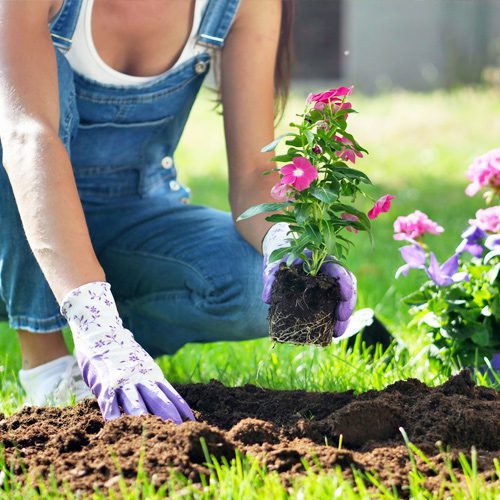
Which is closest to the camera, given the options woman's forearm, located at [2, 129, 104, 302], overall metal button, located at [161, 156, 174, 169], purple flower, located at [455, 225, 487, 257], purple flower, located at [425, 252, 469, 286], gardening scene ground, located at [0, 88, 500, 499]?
gardening scene ground, located at [0, 88, 500, 499]

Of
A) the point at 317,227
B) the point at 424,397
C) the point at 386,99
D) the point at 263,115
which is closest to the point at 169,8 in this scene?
the point at 263,115

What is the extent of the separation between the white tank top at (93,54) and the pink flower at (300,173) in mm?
820

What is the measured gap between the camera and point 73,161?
9.11 ft

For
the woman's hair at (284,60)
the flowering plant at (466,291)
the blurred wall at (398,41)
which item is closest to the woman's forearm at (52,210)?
the woman's hair at (284,60)

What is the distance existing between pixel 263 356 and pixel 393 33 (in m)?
8.59

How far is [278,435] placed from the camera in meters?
1.94

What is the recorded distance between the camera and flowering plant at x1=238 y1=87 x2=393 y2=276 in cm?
199

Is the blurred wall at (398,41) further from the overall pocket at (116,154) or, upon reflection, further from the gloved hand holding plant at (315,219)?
the gloved hand holding plant at (315,219)

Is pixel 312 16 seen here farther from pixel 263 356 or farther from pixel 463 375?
pixel 463 375

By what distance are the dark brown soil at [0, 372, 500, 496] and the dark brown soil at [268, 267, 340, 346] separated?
0.59ft

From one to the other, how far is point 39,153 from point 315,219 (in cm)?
65

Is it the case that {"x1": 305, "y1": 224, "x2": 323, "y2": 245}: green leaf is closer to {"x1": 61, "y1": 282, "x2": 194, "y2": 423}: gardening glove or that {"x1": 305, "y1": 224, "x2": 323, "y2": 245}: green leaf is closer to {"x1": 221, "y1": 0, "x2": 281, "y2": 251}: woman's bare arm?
{"x1": 61, "y1": 282, "x2": 194, "y2": 423}: gardening glove

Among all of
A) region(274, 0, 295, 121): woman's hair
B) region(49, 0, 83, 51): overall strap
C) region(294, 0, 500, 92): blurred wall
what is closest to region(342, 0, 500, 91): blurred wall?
region(294, 0, 500, 92): blurred wall

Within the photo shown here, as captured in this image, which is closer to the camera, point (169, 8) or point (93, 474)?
point (93, 474)
